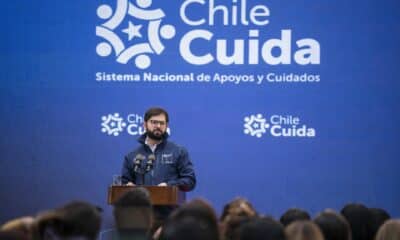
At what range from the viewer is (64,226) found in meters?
3.28

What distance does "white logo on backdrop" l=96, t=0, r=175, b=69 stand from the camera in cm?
838

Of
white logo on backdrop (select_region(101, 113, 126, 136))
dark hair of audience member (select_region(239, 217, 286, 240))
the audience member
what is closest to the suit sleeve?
white logo on backdrop (select_region(101, 113, 126, 136))

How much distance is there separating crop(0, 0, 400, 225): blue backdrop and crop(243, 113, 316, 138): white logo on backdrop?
0.01 m

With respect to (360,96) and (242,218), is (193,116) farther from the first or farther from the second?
(242,218)

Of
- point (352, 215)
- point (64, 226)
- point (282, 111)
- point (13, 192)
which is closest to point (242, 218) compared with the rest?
point (352, 215)

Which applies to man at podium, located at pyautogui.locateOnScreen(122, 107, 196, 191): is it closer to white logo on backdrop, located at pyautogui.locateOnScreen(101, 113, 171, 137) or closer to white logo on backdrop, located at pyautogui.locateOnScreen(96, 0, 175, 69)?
white logo on backdrop, located at pyautogui.locateOnScreen(101, 113, 171, 137)

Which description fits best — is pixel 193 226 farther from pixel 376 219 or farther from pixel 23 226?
pixel 376 219

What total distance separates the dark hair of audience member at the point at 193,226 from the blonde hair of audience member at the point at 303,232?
1.05 feet

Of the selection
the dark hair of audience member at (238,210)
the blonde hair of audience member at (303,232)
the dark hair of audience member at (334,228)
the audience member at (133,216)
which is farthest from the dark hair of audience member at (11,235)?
the dark hair of audience member at (238,210)

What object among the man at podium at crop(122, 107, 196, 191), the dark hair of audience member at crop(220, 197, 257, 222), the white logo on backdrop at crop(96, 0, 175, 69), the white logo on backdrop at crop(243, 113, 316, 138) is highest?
the white logo on backdrop at crop(96, 0, 175, 69)

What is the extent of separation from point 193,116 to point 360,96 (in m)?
1.75

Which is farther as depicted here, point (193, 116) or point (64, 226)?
point (193, 116)

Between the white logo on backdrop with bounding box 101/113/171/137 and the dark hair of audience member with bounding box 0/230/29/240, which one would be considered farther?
the white logo on backdrop with bounding box 101/113/171/137

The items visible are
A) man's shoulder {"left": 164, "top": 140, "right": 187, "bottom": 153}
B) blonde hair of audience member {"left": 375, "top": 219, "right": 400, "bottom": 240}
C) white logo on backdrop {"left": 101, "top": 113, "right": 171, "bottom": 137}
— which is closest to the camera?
blonde hair of audience member {"left": 375, "top": 219, "right": 400, "bottom": 240}
